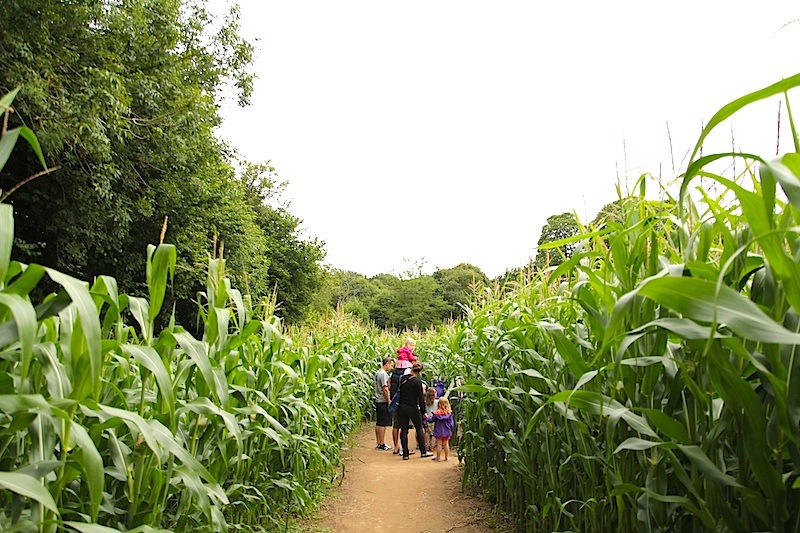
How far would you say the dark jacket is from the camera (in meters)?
8.79

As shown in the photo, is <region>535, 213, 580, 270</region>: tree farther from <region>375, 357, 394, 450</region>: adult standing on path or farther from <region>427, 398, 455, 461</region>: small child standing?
<region>375, 357, 394, 450</region>: adult standing on path

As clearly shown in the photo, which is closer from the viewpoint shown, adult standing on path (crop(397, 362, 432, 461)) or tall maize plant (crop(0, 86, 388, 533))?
tall maize plant (crop(0, 86, 388, 533))

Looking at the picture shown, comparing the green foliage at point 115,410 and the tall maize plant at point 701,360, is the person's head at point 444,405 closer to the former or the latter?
the green foliage at point 115,410

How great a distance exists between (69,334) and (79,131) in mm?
8356

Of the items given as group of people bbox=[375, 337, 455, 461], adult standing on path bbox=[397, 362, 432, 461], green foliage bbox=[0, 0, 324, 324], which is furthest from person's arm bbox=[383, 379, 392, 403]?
green foliage bbox=[0, 0, 324, 324]

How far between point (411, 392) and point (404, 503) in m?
2.75

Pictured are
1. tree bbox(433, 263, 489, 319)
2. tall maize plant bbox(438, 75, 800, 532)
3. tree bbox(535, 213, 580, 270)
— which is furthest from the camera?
tree bbox(433, 263, 489, 319)

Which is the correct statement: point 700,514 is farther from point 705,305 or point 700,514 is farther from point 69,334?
point 69,334

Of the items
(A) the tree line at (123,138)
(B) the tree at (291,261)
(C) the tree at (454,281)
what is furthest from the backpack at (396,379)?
(C) the tree at (454,281)

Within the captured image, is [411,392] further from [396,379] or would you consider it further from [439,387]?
[439,387]

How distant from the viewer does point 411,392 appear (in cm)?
885

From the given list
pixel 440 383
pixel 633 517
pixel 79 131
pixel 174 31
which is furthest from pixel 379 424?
pixel 174 31

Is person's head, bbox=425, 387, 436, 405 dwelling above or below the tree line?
below

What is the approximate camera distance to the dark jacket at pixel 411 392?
346 inches
